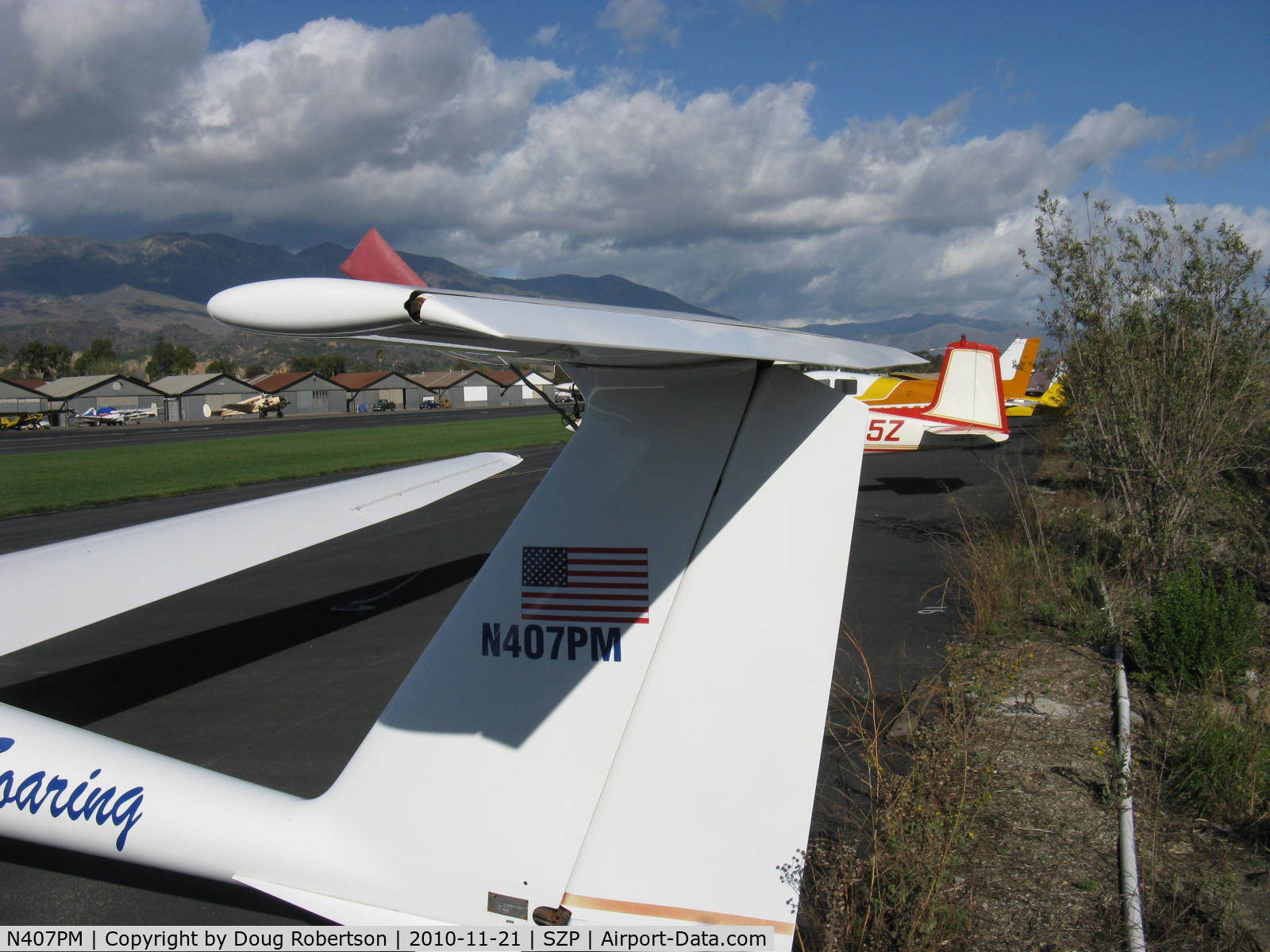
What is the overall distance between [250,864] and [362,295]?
2286 mm

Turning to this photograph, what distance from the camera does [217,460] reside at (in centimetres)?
2675

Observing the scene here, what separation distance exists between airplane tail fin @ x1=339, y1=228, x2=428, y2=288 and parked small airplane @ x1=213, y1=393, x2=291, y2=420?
7529 centimetres

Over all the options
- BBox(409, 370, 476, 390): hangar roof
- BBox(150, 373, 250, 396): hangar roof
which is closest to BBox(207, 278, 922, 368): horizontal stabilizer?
BBox(150, 373, 250, 396): hangar roof

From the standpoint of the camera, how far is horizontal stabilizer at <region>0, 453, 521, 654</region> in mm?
4070

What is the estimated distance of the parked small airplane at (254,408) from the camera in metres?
73.9

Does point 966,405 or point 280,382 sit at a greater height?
point 280,382

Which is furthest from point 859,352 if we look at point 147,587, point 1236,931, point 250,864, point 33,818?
point 147,587

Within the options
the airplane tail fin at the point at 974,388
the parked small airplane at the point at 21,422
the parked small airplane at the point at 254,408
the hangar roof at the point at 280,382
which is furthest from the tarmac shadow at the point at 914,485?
the hangar roof at the point at 280,382

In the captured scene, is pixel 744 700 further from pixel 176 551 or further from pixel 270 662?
pixel 270 662

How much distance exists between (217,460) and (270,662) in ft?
74.7

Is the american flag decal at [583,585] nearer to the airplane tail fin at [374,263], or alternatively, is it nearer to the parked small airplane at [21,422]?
the airplane tail fin at [374,263]

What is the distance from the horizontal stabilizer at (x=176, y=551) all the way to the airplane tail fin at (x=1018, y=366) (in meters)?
28.8

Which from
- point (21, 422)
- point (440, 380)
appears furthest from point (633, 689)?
point (440, 380)

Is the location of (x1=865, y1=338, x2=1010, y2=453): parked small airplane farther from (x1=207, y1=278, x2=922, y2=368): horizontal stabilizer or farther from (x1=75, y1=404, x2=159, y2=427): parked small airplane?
(x1=75, y1=404, x2=159, y2=427): parked small airplane
